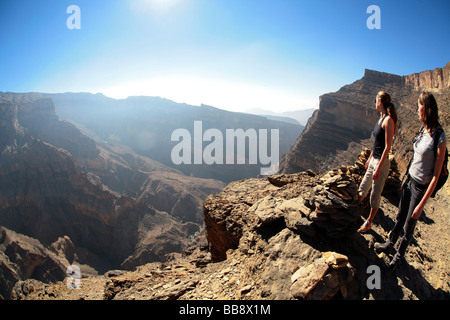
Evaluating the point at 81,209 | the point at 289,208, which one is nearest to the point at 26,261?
the point at 81,209

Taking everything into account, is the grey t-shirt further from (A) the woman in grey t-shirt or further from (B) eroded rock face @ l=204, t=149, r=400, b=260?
(B) eroded rock face @ l=204, t=149, r=400, b=260

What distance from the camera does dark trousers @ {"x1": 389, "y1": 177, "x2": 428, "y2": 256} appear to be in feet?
10.8

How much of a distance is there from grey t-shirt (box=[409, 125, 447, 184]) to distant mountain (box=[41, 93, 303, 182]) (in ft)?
273

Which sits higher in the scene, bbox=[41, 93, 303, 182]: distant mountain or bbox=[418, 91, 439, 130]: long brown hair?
bbox=[41, 93, 303, 182]: distant mountain

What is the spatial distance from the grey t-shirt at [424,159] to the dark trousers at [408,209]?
134mm

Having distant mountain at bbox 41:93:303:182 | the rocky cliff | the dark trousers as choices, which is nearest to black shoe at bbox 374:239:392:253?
the dark trousers

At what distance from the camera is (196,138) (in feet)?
324

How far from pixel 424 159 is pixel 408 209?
3.19 ft

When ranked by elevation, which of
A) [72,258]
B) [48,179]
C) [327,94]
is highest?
[327,94]

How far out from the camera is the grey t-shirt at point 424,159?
3.05 metres

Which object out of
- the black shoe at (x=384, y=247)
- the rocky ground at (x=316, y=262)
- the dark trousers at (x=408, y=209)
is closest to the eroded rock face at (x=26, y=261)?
the rocky ground at (x=316, y=262)
